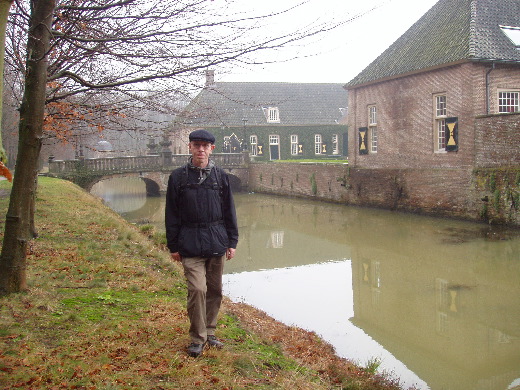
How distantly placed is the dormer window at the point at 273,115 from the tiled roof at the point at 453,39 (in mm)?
18249

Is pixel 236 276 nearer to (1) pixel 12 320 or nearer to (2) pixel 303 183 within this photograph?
(1) pixel 12 320

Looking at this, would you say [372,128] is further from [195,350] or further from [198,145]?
[195,350]

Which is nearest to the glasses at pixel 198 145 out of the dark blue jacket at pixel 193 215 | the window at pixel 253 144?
the dark blue jacket at pixel 193 215

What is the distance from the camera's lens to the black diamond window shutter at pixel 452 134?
19.3 m

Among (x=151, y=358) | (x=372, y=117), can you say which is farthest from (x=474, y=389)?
(x=372, y=117)

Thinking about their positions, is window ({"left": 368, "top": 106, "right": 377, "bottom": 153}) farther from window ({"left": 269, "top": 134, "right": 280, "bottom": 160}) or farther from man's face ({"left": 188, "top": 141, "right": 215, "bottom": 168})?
man's face ({"left": 188, "top": 141, "right": 215, "bottom": 168})

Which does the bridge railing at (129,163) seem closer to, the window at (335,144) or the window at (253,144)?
the window at (253,144)

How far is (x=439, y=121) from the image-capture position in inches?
817

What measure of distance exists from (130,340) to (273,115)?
39.5 meters

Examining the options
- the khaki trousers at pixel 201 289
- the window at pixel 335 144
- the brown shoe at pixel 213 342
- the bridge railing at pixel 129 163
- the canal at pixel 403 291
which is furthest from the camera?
the window at pixel 335 144

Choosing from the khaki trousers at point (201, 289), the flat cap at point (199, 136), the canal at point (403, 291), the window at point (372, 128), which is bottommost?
the canal at point (403, 291)

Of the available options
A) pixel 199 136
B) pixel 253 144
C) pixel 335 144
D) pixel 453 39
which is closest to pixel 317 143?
pixel 335 144

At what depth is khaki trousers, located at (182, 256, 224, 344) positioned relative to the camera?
418cm

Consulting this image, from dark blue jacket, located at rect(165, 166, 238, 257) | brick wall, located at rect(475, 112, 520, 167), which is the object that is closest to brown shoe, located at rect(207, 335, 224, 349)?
dark blue jacket, located at rect(165, 166, 238, 257)
